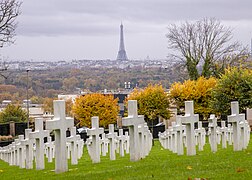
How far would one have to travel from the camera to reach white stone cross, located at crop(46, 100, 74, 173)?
1293cm

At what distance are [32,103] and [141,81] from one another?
24063mm

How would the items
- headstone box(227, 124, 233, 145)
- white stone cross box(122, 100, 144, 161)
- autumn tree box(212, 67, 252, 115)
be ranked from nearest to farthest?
white stone cross box(122, 100, 144, 161) → headstone box(227, 124, 233, 145) → autumn tree box(212, 67, 252, 115)

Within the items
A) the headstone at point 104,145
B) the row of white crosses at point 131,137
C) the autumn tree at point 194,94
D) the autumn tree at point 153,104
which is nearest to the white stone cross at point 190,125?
the row of white crosses at point 131,137

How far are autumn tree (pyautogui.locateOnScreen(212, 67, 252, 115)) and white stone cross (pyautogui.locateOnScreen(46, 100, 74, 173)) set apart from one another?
112 ft

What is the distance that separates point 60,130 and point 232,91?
35388 mm

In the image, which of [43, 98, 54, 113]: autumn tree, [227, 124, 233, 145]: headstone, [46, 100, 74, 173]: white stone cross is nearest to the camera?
[46, 100, 74, 173]: white stone cross

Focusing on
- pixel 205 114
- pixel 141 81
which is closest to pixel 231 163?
pixel 205 114

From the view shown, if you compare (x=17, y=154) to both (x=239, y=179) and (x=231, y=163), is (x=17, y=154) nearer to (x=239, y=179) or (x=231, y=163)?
(x=231, y=163)

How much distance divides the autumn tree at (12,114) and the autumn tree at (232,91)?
39.5 meters

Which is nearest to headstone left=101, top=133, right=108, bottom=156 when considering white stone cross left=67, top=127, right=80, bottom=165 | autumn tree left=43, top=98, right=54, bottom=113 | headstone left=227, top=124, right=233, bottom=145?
white stone cross left=67, top=127, right=80, bottom=165

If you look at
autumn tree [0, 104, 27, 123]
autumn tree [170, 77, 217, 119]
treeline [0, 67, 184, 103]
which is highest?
treeline [0, 67, 184, 103]

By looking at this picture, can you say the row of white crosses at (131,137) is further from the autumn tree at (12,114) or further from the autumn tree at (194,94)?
the autumn tree at (12,114)

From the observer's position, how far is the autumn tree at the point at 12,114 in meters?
81.5

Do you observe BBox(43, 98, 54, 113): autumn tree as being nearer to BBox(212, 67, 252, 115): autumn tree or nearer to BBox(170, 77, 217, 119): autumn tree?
BBox(170, 77, 217, 119): autumn tree
